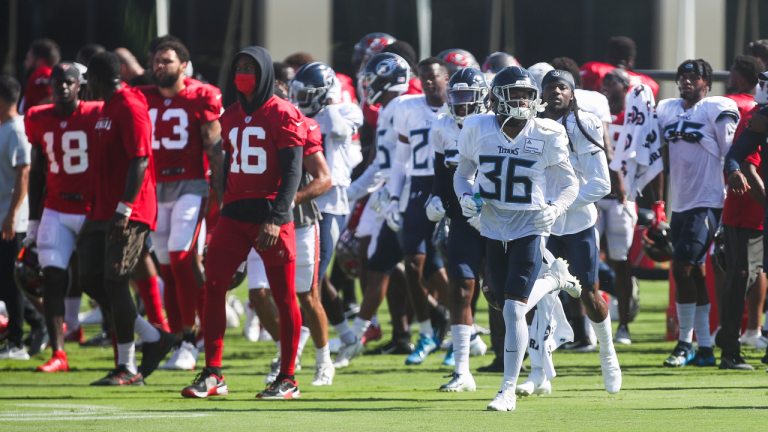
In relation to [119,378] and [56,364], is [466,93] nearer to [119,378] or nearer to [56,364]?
[119,378]

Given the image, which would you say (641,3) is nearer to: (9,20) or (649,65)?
(649,65)

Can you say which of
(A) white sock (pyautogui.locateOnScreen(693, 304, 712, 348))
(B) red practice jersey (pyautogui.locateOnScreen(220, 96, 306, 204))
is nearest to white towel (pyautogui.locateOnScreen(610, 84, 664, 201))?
(A) white sock (pyautogui.locateOnScreen(693, 304, 712, 348))

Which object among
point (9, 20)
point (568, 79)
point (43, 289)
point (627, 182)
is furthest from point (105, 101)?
point (9, 20)

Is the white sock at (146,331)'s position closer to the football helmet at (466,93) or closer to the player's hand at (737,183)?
the football helmet at (466,93)

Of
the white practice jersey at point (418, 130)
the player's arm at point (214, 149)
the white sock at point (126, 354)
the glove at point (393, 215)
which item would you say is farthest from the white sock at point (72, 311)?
the white practice jersey at point (418, 130)

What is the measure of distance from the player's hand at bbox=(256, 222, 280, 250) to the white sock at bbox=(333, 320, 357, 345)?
6.62 ft

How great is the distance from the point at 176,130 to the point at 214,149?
1.11ft

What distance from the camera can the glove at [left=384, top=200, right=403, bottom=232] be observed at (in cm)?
871

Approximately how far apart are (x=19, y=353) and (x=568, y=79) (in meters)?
5.23

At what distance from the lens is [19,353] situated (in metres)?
9.59

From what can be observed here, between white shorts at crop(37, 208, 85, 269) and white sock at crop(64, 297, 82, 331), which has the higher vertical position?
white shorts at crop(37, 208, 85, 269)

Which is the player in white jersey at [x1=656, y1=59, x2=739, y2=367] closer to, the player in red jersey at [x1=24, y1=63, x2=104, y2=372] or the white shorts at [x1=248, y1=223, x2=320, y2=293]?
the white shorts at [x1=248, y1=223, x2=320, y2=293]

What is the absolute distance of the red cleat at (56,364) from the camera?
8609 millimetres

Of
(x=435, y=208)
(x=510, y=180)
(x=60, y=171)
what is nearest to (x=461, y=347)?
(x=435, y=208)
